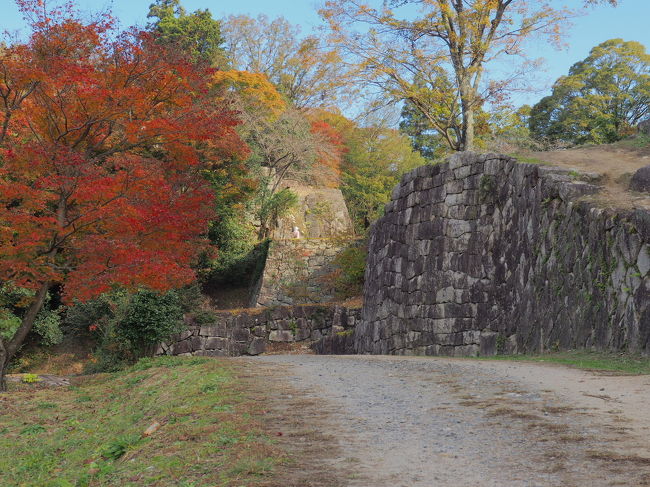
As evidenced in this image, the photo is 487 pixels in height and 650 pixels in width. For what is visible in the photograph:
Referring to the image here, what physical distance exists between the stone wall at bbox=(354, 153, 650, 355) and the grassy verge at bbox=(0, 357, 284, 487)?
553 centimetres

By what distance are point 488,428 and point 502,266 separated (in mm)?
8626

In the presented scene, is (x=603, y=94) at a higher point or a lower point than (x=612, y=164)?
higher

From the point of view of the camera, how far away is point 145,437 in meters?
5.64

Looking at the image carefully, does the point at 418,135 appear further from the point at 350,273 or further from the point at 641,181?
the point at 641,181

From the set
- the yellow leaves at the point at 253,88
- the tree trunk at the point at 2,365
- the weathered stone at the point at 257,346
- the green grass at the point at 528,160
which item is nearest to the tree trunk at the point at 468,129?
the green grass at the point at 528,160

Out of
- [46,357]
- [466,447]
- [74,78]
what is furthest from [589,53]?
[466,447]

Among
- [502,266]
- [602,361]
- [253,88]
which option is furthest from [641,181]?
[253,88]

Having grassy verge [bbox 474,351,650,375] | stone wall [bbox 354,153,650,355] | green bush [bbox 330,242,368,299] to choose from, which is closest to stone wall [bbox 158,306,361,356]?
green bush [bbox 330,242,368,299]

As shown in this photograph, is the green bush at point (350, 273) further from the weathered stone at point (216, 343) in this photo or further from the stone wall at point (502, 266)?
the stone wall at point (502, 266)

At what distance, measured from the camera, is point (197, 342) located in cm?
2064

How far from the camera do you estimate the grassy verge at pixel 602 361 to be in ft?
27.0

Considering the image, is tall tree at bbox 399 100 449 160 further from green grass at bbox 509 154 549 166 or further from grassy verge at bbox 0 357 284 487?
grassy verge at bbox 0 357 284 487

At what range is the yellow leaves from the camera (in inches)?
1238

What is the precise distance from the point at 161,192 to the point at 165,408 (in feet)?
24.4
